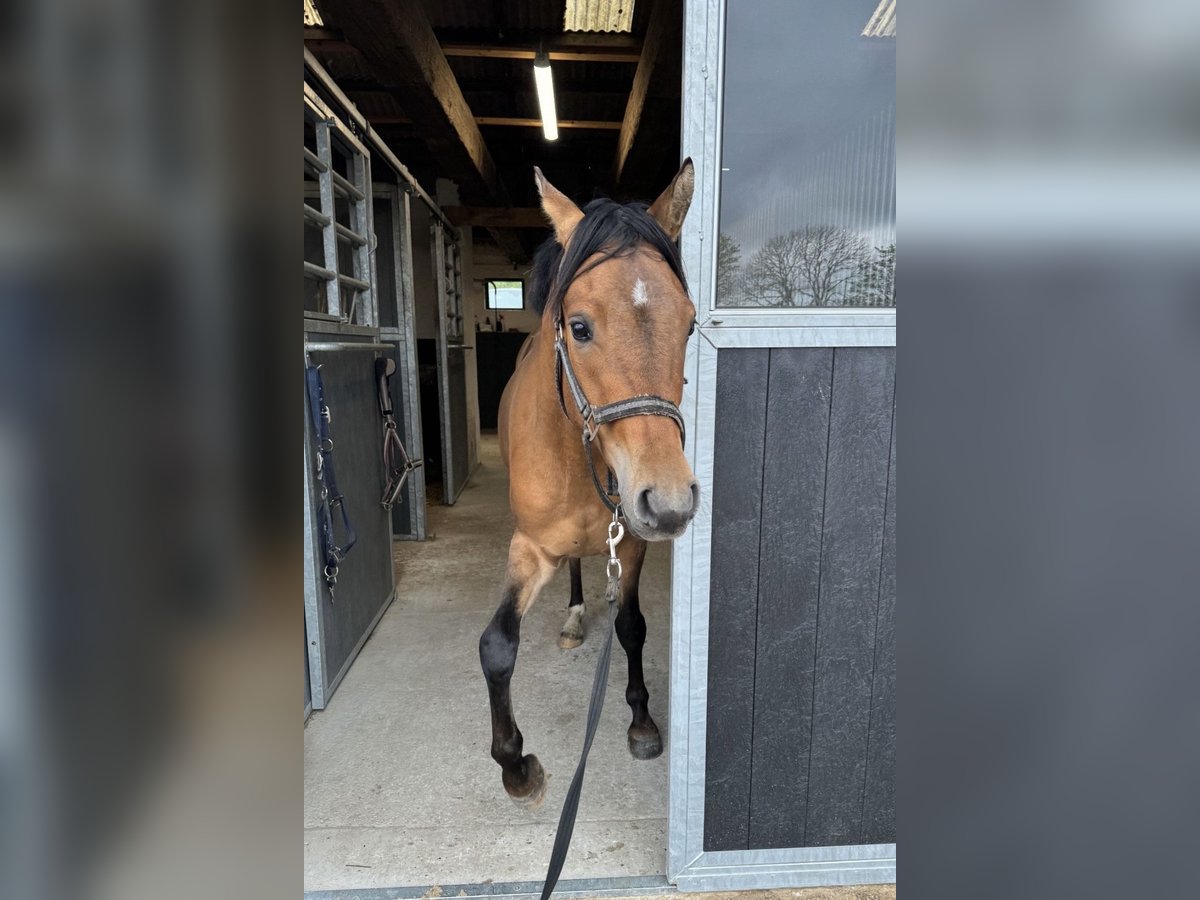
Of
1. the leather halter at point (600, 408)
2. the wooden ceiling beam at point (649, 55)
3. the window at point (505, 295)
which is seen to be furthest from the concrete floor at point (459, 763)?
the window at point (505, 295)

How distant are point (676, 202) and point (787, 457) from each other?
2.09 ft

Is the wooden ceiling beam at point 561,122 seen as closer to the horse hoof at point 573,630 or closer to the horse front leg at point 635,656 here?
the horse hoof at point 573,630

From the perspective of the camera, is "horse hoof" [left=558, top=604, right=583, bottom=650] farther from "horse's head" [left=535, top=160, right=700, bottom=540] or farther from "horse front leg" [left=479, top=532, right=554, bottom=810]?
"horse's head" [left=535, top=160, right=700, bottom=540]

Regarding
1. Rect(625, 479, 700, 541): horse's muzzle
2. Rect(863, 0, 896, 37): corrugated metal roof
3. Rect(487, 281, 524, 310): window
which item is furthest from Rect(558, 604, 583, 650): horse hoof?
Rect(487, 281, 524, 310): window

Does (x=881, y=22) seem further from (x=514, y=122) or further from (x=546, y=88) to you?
(x=514, y=122)

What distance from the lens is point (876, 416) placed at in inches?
54.6

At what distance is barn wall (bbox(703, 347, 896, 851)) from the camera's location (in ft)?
4.53

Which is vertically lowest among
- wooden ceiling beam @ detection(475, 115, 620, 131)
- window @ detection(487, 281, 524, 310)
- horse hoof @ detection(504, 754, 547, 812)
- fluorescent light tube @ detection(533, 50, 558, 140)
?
horse hoof @ detection(504, 754, 547, 812)

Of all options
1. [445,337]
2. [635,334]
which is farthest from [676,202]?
[445,337]

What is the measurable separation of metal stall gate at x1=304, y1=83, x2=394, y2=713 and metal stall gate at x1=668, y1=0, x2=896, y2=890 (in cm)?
148

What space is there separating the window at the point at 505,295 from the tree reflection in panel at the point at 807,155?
10.3 metres

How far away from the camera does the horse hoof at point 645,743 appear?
1992 mm
